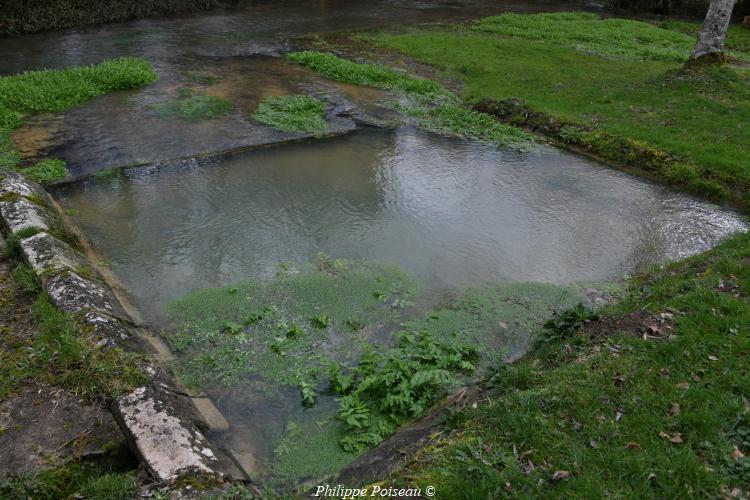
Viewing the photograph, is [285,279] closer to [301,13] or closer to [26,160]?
[26,160]

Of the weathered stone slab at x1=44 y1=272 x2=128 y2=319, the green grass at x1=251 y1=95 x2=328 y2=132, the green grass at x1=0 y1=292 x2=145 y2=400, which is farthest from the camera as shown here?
the green grass at x1=251 y1=95 x2=328 y2=132

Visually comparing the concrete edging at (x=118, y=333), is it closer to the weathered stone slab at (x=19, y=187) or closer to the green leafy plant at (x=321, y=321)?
the weathered stone slab at (x=19, y=187)

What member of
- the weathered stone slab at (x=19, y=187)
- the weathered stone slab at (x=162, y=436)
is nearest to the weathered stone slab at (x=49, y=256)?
the weathered stone slab at (x=19, y=187)

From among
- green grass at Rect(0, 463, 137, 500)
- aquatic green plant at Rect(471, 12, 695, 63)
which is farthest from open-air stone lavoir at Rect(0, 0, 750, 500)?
aquatic green plant at Rect(471, 12, 695, 63)

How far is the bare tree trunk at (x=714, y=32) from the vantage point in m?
13.2

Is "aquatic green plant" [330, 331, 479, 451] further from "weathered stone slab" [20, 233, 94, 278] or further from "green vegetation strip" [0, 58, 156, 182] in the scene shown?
"green vegetation strip" [0, 58, 156, 182]

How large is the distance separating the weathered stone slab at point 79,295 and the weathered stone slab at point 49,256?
18 cm

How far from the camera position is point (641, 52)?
782 inches

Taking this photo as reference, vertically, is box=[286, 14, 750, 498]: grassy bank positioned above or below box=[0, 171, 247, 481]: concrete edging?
above

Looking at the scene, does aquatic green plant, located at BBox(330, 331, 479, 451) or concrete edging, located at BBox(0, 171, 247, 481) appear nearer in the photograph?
concrete edging, located at BBox(0, 171, 247, 481)

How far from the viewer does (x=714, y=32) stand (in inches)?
537

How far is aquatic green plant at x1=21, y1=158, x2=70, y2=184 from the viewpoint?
8.97 metres

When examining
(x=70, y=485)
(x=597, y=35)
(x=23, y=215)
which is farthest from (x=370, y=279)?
(x=597, y=35)

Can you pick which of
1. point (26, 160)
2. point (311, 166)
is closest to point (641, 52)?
point (311, 166)
